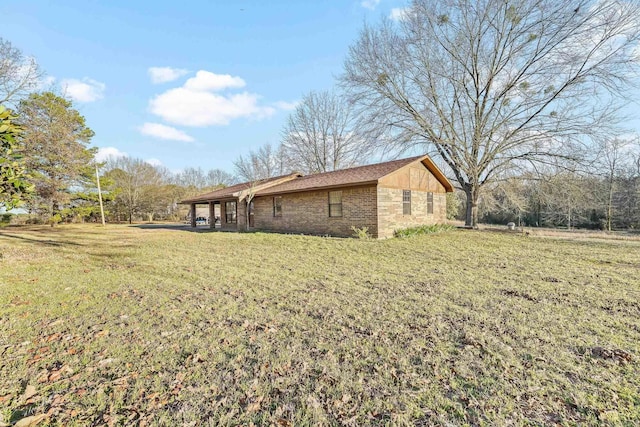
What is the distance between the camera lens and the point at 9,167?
4.02 metres

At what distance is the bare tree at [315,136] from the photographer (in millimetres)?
28781

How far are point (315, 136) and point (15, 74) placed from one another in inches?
845

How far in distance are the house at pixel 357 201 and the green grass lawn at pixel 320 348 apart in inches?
235

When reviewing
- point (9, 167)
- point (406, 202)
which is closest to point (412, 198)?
point (406, 202)

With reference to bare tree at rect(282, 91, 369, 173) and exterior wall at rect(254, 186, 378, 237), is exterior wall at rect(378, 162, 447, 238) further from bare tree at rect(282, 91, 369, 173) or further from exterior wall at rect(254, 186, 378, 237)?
bare tree at rect(282, 91, 369, 173)

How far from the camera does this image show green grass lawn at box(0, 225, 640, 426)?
206 cm

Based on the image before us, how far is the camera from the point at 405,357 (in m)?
2.73

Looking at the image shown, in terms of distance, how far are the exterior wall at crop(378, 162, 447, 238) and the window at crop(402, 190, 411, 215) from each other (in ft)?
0.65

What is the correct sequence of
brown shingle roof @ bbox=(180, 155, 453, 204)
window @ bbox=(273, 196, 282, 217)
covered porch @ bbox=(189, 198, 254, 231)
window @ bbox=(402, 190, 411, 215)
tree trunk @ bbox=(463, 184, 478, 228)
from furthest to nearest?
covered porch @ bbox=(189, 198, 254, 231) < window @ bbox=(273, 196, 282, 217) < tree trunk @ bbox=(463, 184, 478, 228) < window @ bbox=(402, 190, 411, 215) < brown shingle roof @ bbox=(180, 155, 453, 204)

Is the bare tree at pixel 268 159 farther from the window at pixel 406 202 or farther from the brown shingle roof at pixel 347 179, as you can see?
the window at pixel 406 202

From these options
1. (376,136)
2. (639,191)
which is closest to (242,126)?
(376,136)

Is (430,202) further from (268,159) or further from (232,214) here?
(268,159)

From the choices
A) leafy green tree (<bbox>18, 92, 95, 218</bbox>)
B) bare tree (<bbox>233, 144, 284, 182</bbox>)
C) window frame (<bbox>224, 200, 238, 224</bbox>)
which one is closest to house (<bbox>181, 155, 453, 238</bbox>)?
window frame (<bbox>224, 200, 238, 224</bbox>)

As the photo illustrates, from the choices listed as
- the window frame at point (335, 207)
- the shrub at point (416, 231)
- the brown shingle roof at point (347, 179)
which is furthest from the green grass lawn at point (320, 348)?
the window frame at point (335, 207)
